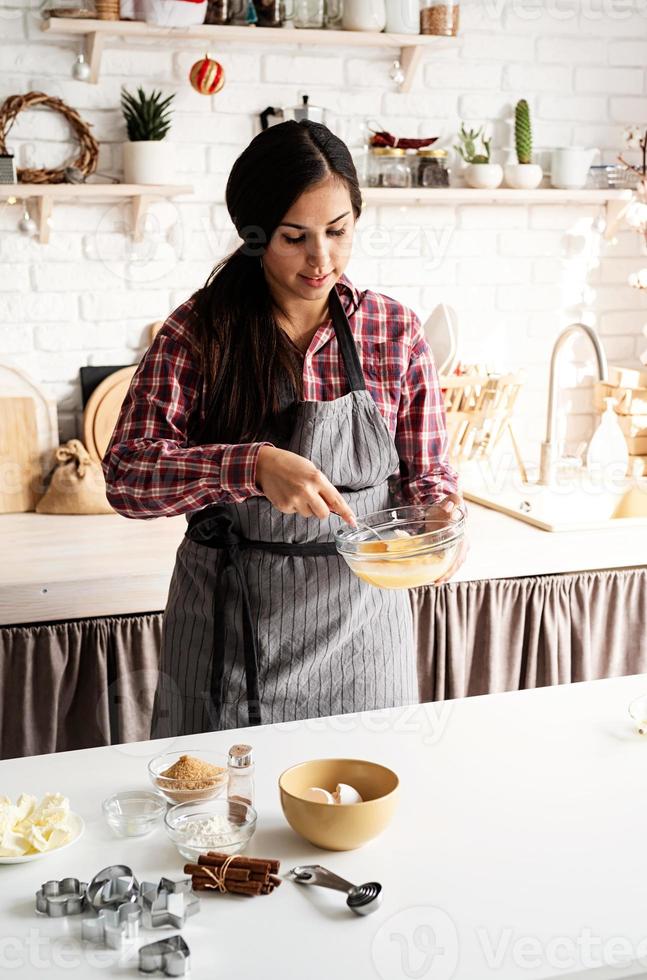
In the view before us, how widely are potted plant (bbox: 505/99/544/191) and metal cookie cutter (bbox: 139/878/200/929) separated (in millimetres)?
2429

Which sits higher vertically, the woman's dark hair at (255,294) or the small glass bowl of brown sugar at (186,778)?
the woman's dark hair at (255,294)

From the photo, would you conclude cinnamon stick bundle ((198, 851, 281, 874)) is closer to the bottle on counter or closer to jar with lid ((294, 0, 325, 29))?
the bottle on counter

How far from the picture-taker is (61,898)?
103 cm

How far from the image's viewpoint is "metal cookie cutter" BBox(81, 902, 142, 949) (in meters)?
0.98

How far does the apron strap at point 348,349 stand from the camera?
5.67 ft

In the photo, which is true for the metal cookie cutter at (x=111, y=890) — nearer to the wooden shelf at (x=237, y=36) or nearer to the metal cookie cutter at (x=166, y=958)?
the metal cookie cutter at (x=166, y=958)

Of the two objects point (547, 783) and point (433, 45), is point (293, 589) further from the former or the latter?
point (433, 45)

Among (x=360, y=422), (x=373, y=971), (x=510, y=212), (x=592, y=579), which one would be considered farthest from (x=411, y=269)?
(x=373, y=971)

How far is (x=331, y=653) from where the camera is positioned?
1.72 metres

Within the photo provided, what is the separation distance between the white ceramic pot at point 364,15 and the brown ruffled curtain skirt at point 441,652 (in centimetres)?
143

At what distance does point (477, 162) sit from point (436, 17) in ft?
1.27

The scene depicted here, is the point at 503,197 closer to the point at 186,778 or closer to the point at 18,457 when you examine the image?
the point at 18,457

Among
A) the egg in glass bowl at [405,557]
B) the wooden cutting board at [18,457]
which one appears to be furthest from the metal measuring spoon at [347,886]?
the wooden cutting board at [18,457]

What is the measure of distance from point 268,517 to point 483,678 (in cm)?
100
